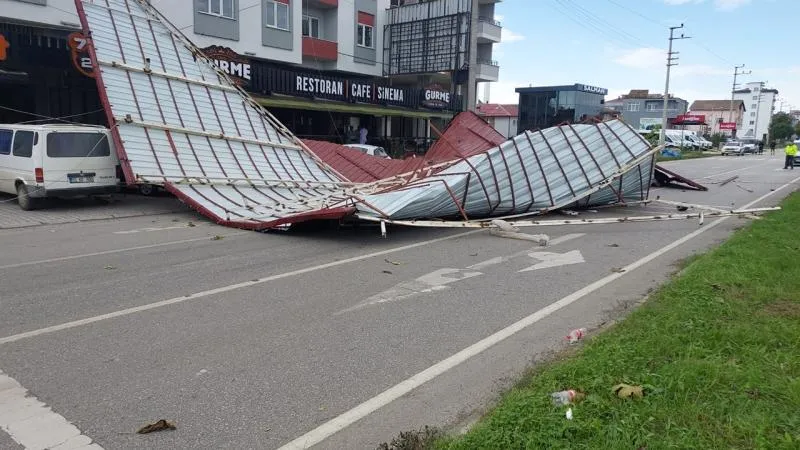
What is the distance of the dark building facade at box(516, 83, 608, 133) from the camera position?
6612 cm

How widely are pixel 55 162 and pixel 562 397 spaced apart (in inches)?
521

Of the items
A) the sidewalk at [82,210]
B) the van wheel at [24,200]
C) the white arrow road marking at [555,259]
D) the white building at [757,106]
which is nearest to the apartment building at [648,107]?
the white building at [757,106]

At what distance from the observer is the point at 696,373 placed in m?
4.20

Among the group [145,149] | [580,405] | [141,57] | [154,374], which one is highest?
[141,57]

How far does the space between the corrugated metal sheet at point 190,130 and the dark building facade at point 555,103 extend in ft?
171

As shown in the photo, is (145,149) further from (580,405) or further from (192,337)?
(580,405)

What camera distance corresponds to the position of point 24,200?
13.3 m

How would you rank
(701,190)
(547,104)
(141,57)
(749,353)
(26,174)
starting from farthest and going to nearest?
(547,104) → (701,190) → (141,57) → (26,174) → (749,353)

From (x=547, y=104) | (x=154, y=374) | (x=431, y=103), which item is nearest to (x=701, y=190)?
(x=431, y=103)

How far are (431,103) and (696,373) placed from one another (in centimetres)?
3237

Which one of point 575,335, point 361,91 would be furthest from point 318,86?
point 575,335

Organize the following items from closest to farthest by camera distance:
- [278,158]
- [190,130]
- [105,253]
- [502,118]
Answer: [105,253], [190,130], [278,158], [502,118]

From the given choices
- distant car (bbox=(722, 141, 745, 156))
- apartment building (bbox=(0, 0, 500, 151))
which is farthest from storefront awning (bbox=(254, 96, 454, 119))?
distant car (bbox=(722, 141, 745, 156))

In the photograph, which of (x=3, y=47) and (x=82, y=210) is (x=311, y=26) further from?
(x=82, y=210)
